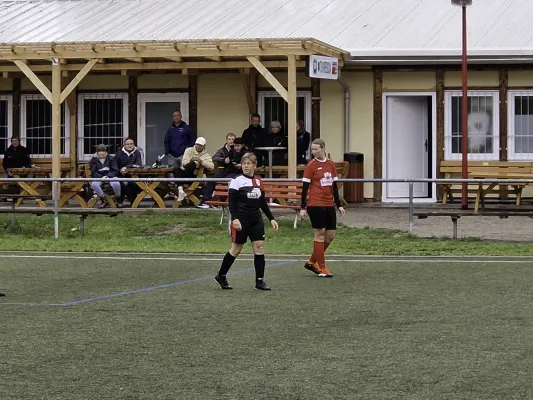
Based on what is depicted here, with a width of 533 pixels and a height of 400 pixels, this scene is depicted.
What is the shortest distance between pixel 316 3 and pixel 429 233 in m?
10.3

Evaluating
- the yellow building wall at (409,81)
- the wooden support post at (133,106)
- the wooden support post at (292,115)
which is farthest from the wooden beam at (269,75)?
the wooden support post at (133,106)

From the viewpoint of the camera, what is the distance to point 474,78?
25250mm

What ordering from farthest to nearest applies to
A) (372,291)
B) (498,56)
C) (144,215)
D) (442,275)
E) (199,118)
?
(199,118) < (498,56) < (144,215) < (442,275) < (372,291)

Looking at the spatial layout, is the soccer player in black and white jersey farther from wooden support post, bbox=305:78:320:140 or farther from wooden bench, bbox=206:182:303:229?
wooden support post, bbox=305:78:320:140

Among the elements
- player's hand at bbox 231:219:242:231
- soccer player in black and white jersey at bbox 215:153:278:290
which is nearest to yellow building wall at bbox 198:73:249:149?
soccer player in black and white jersey at bbox 215:153:278:290

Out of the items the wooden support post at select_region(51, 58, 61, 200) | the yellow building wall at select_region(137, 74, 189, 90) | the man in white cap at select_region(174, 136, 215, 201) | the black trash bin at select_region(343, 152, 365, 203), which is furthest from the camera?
the yellow building wall at select_region(137, 74, 189, 90)

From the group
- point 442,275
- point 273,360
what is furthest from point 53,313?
point 442,275

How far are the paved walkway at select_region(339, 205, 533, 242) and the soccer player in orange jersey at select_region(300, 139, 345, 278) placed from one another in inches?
182

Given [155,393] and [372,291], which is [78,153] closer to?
[372,291]

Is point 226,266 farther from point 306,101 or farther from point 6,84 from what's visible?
point 6,84

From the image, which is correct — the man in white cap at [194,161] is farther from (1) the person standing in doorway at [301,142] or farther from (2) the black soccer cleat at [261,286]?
(2) the black soccer cleat at [261,286]

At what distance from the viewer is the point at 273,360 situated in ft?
29.4

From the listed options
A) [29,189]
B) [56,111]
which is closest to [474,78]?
[56,111]

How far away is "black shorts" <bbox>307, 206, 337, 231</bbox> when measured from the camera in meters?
14.7
